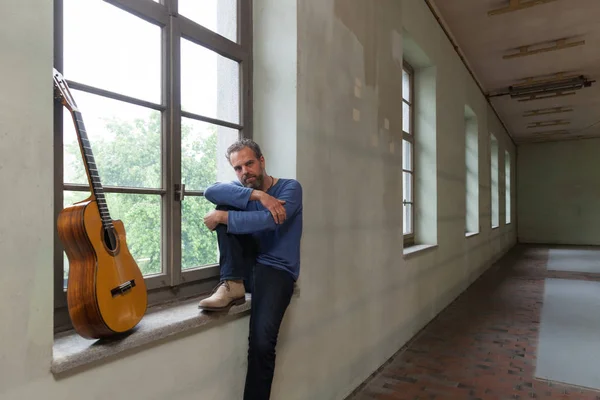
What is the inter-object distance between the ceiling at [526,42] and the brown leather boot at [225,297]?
386cm

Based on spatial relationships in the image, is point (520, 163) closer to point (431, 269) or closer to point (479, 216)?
point (479, 216)

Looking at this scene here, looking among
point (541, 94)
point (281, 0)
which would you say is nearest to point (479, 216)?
point (541, 94)

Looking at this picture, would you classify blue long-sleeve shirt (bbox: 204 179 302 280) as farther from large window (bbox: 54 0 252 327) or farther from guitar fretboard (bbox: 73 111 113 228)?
guitar fretboard (bbox: 73 111 113 228)

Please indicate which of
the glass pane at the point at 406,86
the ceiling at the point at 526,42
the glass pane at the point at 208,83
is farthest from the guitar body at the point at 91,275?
the ceiling at the point at 526,42

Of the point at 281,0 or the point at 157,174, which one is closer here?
the point at 157,174

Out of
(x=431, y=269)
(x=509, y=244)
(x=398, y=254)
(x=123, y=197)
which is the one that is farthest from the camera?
(x=509, y=244)

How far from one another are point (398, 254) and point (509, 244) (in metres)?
9.92

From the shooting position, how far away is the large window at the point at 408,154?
4582 millimetres

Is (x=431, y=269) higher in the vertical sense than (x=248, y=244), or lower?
lower

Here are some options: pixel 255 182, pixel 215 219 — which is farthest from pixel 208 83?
pixel 215 219

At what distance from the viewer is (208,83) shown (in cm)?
208

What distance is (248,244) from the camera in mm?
1948

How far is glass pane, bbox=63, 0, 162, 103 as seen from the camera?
1482 millimetres

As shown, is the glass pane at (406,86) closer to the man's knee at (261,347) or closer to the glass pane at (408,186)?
the glass pane at (408,186)
